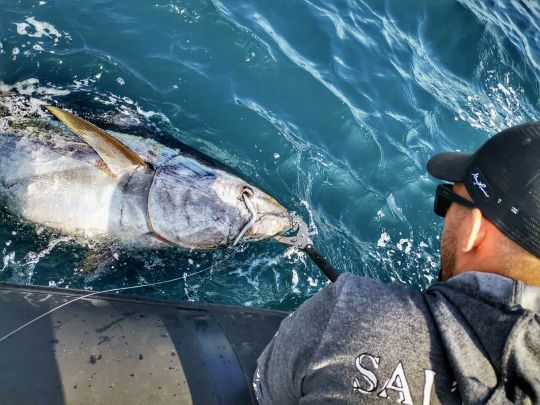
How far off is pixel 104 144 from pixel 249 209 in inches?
45.7

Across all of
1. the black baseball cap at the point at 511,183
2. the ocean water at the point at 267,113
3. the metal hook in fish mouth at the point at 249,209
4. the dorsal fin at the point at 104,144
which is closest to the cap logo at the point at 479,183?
the black baseball cap at the point at 511,183

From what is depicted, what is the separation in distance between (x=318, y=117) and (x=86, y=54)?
8.05ft

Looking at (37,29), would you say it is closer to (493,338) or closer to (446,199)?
(446,199)

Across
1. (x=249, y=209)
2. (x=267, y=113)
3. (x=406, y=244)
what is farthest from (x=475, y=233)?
(x=267, y=113)

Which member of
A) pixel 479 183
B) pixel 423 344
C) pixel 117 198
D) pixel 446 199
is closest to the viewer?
pixel 423 344

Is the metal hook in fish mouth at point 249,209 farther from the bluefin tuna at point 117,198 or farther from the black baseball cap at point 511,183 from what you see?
the black baseball cap at point 511,183

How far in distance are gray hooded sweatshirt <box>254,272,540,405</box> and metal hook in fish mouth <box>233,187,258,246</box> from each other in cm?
190

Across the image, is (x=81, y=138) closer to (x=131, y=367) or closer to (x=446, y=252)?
(x=131, y=367)

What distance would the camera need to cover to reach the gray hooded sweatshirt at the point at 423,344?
1.33 metres

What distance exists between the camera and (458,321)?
4.81 feet

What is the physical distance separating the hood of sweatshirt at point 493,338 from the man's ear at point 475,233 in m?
0.22

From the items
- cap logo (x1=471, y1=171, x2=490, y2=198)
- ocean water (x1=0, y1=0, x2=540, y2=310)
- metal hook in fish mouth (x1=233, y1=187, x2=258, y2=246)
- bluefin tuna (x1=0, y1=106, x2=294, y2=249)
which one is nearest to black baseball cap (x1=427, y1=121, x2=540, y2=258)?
cap logo (x1=471, y1=171, x2=490, y2=198)

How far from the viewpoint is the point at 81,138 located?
3617 millimetres

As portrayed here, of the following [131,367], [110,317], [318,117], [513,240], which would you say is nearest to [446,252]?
[513,240]
